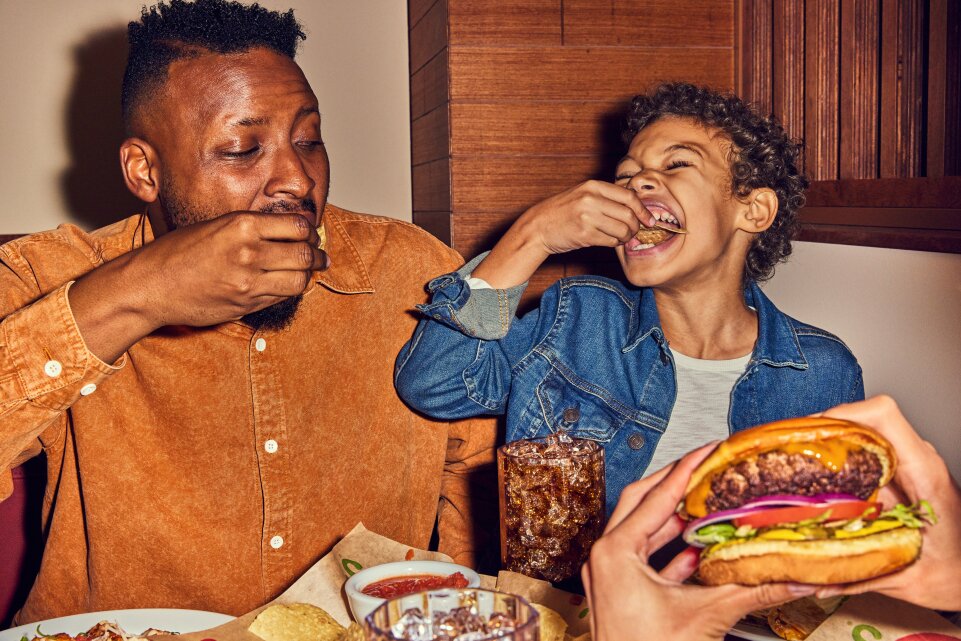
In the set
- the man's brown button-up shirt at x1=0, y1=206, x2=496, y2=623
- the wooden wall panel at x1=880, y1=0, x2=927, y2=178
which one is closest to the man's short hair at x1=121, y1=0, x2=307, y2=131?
the man's brown button-up shirt at x1=0, y1=206, x2=496, y2=623

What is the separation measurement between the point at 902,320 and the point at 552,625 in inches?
46.5

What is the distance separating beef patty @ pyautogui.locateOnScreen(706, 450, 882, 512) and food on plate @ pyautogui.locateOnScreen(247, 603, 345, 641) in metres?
0.55

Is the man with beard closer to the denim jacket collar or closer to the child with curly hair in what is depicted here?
the child with curly hair

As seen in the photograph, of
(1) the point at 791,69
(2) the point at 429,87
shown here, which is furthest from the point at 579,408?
(2) the point at 429,87

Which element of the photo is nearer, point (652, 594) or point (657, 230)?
point (652, 594)

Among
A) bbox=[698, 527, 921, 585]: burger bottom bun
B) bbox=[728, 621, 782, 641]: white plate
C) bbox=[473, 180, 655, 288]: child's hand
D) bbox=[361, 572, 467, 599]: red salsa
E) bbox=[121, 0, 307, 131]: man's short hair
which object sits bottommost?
bbox=[728, 621, 782, 641]: white plate

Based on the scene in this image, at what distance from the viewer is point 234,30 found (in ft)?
6.07

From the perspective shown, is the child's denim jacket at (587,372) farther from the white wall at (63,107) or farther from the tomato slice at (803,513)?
the white wall at (63,107)

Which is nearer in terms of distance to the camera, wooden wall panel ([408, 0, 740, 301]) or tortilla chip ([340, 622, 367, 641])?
tortilla chip ([340, 622, 367, 641])

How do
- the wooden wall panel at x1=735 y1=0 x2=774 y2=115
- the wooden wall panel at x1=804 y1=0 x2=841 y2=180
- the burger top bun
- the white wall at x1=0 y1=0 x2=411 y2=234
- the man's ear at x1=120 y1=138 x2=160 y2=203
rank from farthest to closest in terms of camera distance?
the white wall at x1=0 y1=0 x2=411 y2=234
the wooden wall panel at x1=735 y1=0 x2=774 y2=115
the wooden wall panel at x1=804 y1=0 x2=841 y2=180
the man's ear at x1=120 y1=138 x2=160 y2=203
the burger top bun

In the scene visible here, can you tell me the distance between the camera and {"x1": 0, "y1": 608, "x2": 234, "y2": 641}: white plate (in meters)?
1.27

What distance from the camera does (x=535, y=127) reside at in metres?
3.35

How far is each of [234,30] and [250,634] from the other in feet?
3.97

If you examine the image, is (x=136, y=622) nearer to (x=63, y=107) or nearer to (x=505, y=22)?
(x=505, y=22)
